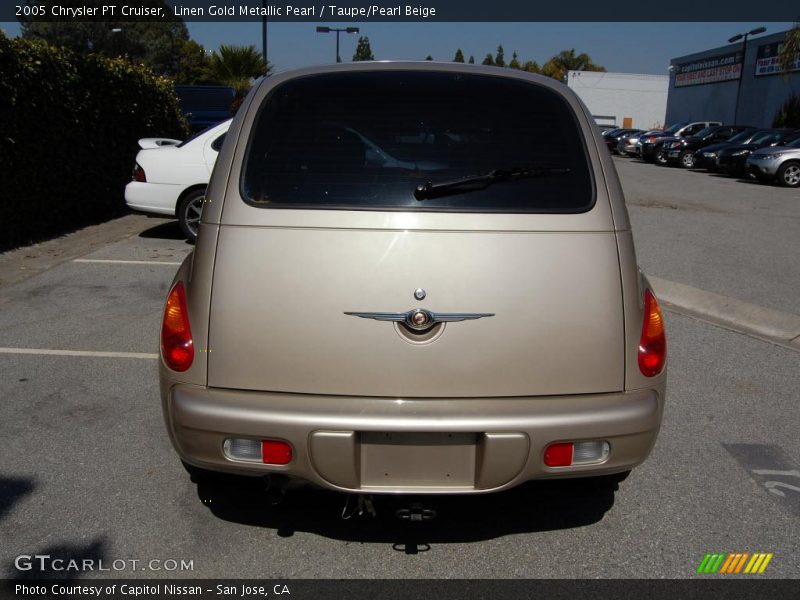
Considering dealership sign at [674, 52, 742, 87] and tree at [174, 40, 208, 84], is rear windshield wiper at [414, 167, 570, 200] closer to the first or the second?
dealership sign at [674, 52, 742, 87]

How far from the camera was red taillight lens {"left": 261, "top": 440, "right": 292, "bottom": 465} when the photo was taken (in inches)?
99.7

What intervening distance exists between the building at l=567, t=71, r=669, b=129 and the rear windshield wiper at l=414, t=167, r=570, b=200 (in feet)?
214

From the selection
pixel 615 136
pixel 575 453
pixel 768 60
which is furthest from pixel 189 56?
pixel 575 453

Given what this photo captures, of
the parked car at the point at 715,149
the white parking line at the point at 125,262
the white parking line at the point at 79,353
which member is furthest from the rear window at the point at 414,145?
the parked car at the point at 715,149

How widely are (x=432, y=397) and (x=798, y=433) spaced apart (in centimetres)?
265

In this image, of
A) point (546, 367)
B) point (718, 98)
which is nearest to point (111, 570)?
point (546, 367)

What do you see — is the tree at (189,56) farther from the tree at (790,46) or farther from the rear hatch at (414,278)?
the rear hatch at (414,278)

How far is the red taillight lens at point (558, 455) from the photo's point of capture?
2.54 m

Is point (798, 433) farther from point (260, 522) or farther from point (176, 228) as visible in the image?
point (176, 228)

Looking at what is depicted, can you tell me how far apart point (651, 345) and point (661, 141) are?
102ft

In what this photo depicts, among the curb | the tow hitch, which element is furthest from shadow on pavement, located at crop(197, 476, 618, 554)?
the curb

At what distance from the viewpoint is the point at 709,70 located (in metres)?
46.9

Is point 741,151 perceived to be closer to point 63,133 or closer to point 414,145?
point 63,133

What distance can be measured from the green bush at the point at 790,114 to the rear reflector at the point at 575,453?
36629 mm
